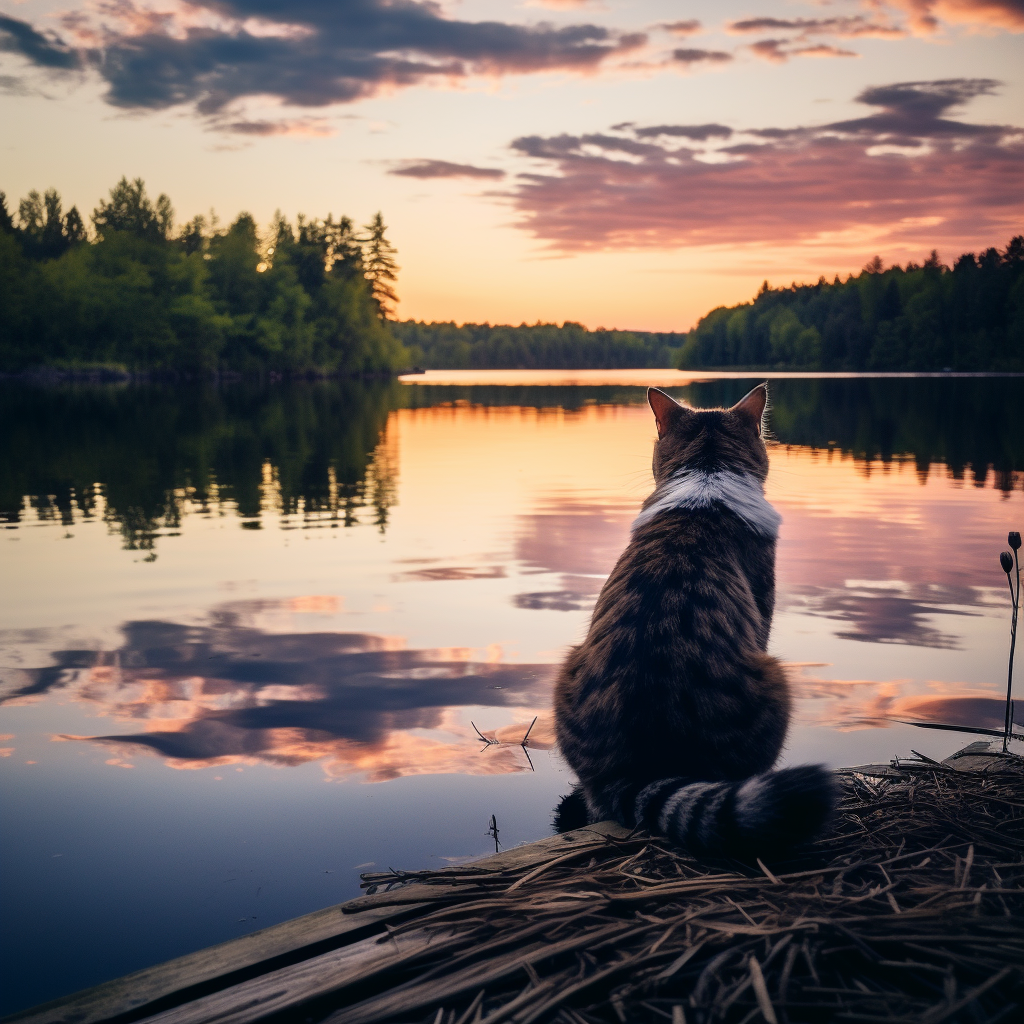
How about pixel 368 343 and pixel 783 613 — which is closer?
pixel 783 613

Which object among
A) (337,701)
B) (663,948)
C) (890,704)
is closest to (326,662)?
(337,701)

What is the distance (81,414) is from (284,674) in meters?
33.3

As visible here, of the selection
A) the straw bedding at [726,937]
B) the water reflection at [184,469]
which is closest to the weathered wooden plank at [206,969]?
the straw bedding at [726,937]

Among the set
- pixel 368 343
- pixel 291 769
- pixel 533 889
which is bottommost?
pixel 291 769

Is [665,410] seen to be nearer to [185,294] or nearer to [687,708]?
[687,708]

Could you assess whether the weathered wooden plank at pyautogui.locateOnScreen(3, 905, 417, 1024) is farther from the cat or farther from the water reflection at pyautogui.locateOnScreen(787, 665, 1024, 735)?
the water reflection at pyautogui.locateOnScreen(787, 665, 1024, 735)

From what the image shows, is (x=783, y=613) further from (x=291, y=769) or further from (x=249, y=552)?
(x=249, y=552)

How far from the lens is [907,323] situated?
130m

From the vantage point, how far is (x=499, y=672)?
685 cm

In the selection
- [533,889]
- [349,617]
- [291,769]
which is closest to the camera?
[533,889]

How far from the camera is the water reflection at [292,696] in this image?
5.29 m

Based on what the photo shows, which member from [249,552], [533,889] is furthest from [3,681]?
[533,889]

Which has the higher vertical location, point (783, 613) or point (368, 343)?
point (368, 343)

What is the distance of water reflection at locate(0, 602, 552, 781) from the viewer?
17.4 ft
